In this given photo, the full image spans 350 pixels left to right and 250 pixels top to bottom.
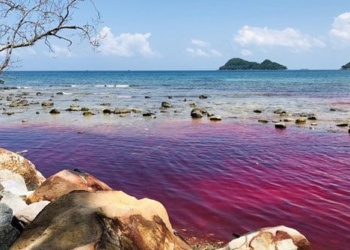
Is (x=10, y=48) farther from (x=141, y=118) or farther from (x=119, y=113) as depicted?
(x=119, y=113)

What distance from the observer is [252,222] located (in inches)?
417

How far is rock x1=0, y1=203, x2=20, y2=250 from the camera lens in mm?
7015

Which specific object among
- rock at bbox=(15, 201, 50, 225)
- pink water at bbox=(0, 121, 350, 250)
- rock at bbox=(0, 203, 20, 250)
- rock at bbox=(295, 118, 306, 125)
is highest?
rock at bbox=(15, 201, 50, 225)

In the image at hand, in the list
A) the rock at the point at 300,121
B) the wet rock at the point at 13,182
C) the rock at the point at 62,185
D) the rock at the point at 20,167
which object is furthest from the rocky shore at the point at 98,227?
the rock at the point at 300,121

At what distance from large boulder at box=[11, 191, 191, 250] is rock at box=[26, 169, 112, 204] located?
7.86 feet

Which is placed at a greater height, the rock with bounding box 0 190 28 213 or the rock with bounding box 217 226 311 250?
the rock with bounding box 0 190 28 213

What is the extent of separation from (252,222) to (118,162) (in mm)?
7849

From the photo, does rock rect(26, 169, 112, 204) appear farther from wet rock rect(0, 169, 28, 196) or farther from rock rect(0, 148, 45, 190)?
rock rect(0, 148, 45, 190)

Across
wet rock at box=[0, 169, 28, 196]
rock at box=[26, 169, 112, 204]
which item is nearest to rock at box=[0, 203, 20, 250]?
rock at box=[26, 169, 112, 204]

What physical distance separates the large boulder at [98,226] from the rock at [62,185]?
2396mm

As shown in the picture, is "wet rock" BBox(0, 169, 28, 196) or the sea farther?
the sea

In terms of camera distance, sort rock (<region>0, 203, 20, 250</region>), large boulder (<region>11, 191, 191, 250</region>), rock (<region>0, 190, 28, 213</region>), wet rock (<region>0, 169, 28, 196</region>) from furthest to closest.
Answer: wet rock (<region>0, 169, 28, 196</region>)
rock (<region>0, 190, 28, 213</region>)
rock (<region>0, 203, 20, 250</region>)
large boulder (<region>11, 191, 191, 250</region>)

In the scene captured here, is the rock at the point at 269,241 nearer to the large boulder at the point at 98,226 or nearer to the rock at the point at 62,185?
the large boulder at the point at 98,226

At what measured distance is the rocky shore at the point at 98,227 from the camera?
19.4ft
